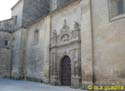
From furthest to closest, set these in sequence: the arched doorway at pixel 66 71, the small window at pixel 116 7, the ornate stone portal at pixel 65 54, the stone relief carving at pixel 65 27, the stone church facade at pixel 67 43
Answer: the stone relief carving at pixel 65 27 < the arched doorway at pixel 66 71 < the ornate stone portal at pixel 65 54 < the small window at pixel 116 7 < the stone church facade at pixel 67 43

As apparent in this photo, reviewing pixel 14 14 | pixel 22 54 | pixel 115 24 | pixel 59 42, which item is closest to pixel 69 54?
pixel 59 42

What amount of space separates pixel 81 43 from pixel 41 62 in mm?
5084

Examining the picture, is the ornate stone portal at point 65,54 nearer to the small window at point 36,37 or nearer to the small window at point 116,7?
the small window at point 116,7

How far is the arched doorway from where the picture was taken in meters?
10.5

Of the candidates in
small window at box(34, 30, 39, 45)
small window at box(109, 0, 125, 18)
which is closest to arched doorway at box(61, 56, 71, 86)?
small window at box(109, 0, 125, 18)

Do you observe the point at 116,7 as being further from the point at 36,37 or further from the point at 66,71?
the point at 36,37

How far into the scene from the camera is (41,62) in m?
13.1

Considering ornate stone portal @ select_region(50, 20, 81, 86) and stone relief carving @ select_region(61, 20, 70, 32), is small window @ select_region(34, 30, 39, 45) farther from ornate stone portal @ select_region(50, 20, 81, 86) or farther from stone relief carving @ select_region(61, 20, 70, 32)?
stone relief carving @ select_region(61, 20, 70, 32)

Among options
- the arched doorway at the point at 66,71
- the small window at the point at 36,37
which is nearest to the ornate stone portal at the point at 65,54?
the arched doorway at the point at 66,71

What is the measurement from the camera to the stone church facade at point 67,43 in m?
7.60

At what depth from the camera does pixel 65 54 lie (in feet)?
35.8

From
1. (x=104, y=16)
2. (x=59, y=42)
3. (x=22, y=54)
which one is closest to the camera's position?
(x=104, y=16)

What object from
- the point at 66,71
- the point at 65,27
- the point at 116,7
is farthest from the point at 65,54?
the point at 116,7

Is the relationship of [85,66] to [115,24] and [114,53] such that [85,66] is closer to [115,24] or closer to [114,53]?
[114,53]
